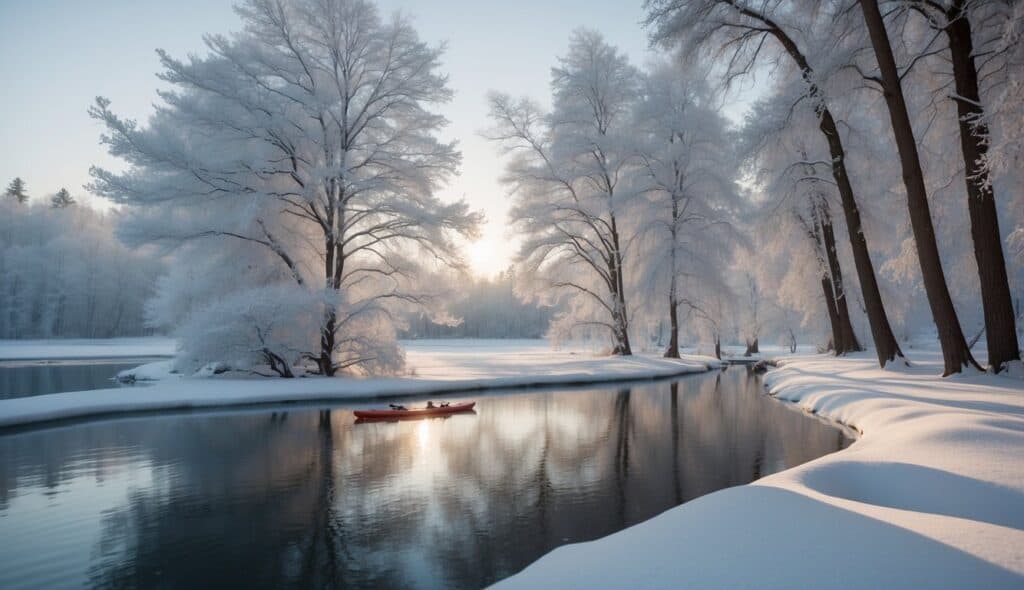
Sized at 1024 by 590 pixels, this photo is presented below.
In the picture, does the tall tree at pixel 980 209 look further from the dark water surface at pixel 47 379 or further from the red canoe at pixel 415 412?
the dark water surface at pixel 47 379

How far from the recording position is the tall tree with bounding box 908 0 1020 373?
11.9m

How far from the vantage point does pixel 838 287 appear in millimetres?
26328

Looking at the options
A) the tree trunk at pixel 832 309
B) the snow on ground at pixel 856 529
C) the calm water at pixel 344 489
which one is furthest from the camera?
the tree trunk at pixel 832 309

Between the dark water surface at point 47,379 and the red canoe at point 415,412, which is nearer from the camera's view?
the red canoe at point 415,412

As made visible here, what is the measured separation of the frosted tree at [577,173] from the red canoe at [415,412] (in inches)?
610

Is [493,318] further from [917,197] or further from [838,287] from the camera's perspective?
[917,197]

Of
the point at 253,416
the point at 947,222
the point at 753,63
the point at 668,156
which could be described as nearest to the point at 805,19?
the point at 753,63

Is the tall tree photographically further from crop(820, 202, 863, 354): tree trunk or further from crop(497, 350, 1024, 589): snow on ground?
crop(820, 202, 863, 354): tree trunk

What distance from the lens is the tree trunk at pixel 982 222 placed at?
11930 mm

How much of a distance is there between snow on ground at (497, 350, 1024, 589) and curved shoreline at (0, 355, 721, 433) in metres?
13.0

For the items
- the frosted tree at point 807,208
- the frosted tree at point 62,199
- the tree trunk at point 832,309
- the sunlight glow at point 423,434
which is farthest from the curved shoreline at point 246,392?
the frosted tree at point 62,199

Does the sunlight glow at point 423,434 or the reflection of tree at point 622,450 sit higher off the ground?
the sunlight glow at point 423,434

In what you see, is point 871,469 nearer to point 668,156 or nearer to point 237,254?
point 237,254

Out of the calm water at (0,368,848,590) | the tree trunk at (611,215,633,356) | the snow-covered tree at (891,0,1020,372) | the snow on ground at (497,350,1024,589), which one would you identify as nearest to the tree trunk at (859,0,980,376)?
the snow-covered tree at (891,0,1020,372)
